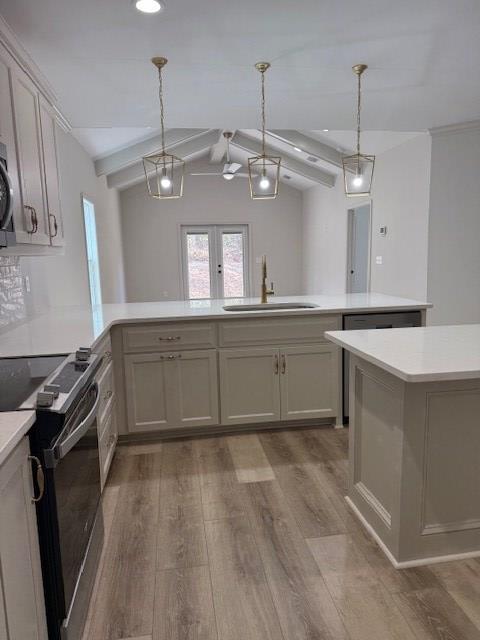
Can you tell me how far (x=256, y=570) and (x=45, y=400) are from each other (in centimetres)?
114

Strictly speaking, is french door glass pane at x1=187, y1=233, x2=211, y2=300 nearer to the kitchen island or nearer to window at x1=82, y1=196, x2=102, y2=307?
window at x1=82, y1=196, x2=102, y2=307

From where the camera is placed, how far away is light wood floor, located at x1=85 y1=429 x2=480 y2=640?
1.48 metres

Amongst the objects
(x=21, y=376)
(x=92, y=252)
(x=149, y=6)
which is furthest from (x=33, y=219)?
(x=92, y=252)

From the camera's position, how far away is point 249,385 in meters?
2.97

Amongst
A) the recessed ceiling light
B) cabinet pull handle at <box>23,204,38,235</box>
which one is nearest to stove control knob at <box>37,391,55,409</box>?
cabinet pull handle at <box>23,204,38,235</box>

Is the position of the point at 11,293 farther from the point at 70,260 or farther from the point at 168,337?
the point at 70,260

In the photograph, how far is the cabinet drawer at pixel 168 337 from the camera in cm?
280

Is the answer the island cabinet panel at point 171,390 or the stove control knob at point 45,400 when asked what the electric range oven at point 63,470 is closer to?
the stove control knob at point 45,400

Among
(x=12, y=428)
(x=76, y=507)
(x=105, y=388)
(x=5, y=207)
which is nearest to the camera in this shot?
(x=12, y=428)

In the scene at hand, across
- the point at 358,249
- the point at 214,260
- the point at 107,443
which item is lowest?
the point at 107,443

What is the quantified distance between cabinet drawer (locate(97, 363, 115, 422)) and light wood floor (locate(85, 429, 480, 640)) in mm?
455

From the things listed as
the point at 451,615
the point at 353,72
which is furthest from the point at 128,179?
the point at 451,615

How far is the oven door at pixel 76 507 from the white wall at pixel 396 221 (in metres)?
4.17

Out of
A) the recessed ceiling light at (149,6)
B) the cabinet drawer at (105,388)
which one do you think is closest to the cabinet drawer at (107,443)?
the cabinet drawer at (105,388)
